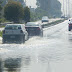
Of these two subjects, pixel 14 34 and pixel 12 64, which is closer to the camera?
pixel 12 64

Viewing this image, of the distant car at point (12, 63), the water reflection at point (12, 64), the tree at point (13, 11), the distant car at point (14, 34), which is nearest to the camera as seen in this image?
the water reflection at point (12, 64)

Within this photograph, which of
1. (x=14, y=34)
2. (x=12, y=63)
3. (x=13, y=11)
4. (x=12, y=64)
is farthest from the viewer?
(x=13, y=11)

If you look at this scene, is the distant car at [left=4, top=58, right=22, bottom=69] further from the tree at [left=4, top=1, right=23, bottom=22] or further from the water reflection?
the tree at [left=4, top=1, right=23, bottom=22]

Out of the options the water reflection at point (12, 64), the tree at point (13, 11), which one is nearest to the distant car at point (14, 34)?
the water reflection at point (12, 64)

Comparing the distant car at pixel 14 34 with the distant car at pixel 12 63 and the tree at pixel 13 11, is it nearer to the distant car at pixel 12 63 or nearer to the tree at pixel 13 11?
the distant car at pixel 12 63

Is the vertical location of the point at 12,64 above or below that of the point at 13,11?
above

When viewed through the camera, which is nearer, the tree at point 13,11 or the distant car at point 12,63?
the distant car at point 12,63

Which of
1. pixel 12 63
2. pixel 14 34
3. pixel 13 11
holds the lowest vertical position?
pixel 13 11

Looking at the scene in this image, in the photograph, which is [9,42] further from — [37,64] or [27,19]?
[27,19]

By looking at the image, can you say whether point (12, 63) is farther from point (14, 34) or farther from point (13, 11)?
point (13, 11)

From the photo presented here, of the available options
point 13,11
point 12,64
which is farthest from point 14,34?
point 13,11

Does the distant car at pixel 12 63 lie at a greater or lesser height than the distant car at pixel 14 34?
greater

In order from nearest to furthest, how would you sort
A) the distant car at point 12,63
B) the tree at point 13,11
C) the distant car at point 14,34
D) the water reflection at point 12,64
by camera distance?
the water reflection at point 12,64 < the distant car at point 12,63 < the distant car at point 14,34 < the tree at point 13,11

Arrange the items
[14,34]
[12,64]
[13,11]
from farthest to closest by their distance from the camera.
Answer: [13,11] < [14,34] < [12,64]
